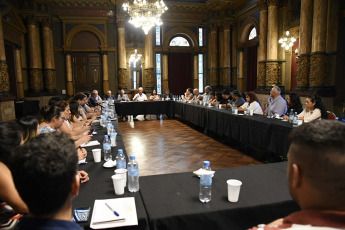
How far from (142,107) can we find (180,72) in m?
4.44

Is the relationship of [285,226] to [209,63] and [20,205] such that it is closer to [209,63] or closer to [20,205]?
[20,205]

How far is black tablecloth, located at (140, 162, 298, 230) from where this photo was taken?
5.11ft

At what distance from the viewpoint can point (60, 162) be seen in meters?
0.92

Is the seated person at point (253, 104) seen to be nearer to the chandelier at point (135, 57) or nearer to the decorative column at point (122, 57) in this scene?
the chandelier at point (135, 57)

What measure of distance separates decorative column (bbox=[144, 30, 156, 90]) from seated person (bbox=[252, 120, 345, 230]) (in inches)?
476

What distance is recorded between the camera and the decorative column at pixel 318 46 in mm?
7215

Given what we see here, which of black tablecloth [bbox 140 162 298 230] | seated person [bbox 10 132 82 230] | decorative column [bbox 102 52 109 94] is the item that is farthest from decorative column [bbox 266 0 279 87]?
seated person [bbox 10 132 82 230]

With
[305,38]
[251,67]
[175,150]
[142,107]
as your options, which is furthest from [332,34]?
[142,107]

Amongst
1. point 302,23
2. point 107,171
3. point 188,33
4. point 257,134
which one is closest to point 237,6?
point 188,33

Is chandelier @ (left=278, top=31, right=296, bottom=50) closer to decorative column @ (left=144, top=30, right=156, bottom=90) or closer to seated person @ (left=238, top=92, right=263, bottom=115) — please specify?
seated person @ (left=238, top=92, right=263, bottom=115)

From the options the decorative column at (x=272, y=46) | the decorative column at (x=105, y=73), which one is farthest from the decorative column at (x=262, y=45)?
the decorative column at (x=105, y=73)

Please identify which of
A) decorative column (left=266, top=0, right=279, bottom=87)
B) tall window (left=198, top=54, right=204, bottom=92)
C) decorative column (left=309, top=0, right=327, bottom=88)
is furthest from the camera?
tall window (left=198, top=54, right=204, bottom=92)

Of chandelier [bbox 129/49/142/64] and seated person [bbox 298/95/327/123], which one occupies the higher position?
chandelier [bbox 129/49/142/64]

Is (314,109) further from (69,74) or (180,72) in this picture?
(69,74)
